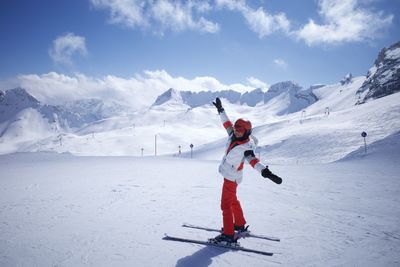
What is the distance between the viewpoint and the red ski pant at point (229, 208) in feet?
15.9

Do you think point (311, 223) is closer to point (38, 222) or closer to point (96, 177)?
point (38, 222)

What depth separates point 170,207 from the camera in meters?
6.68

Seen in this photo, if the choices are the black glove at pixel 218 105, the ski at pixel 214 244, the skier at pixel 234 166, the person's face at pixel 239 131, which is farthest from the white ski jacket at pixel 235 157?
the black glove at pixel 218 105

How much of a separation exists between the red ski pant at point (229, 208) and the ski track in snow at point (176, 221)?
0.39 meters

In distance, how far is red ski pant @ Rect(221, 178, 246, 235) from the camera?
15.9 ft

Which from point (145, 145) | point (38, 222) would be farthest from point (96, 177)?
point (145, 145)

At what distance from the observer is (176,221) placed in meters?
5.67

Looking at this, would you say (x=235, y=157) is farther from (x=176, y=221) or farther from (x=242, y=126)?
(x=176, y=221)

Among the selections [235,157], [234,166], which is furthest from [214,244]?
[235,157]

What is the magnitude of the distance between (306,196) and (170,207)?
439cm

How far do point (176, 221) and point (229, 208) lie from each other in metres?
1.36

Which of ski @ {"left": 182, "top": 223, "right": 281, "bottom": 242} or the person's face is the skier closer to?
the person's face

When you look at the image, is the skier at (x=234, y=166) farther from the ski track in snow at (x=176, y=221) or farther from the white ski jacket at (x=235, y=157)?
the ski track in snow at (x=176, y=221)

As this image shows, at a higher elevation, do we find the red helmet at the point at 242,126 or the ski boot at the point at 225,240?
the red helmet at the point at 242,126
